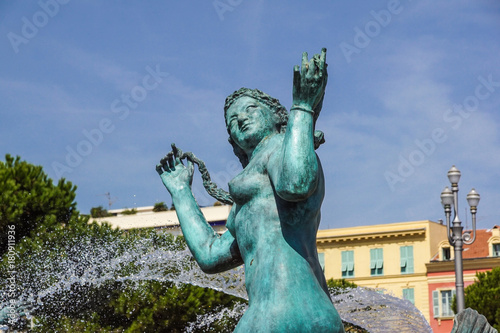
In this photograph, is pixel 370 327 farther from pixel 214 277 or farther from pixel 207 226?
pixel 207 226

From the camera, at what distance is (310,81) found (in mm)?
4047

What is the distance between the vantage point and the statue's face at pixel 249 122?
4.48 m

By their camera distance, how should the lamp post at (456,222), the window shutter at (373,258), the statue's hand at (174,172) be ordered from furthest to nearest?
the window shutter at (373,258) < the lamp post at (456,222) < the statue's hand at (174,172)

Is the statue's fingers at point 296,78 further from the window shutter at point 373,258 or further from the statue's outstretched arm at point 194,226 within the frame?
the window shutter at point 373,258

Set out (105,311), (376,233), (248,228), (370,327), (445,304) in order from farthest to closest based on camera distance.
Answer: (376,233) → (445,304) → (105,311) → (370,327) → (248,228)

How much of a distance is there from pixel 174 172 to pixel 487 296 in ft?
124

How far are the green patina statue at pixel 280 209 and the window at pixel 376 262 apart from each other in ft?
185

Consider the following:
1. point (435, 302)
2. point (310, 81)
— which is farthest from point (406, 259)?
point (310, 81)

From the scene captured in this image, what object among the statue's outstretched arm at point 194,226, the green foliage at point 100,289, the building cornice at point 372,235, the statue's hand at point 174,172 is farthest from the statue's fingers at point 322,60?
the building cornice at point 372,235

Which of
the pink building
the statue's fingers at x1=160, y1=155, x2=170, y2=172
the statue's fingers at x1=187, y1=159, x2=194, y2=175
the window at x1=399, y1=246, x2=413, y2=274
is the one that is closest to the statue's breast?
the statue's fingers at x1=187, y1=159, x2=194, y2=175

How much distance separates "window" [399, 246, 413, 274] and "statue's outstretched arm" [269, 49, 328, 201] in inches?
2196

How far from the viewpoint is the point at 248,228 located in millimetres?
4262

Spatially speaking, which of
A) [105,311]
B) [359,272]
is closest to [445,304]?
[359,272]

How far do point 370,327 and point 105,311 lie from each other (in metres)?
13.6
